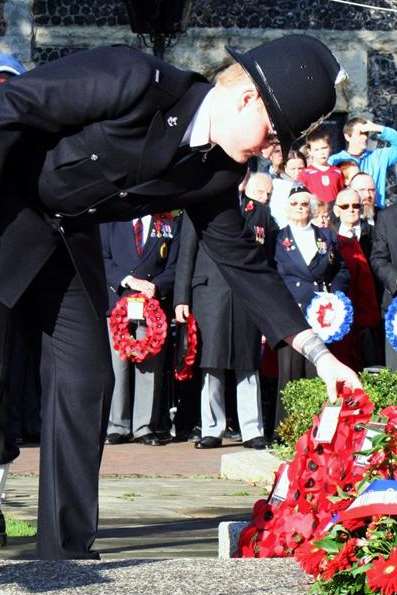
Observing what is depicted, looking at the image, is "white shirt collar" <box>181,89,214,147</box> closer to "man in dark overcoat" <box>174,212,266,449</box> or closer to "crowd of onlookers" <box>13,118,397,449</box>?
"crowd of onlookers" <box>13,118,397,449</box>

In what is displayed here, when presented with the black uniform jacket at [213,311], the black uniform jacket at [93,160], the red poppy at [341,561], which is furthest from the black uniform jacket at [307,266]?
the red poppy at [341,561]

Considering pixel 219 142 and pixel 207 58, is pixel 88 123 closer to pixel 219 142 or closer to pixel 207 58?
pixel 219 142

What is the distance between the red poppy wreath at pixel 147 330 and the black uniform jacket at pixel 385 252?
172 centimetres

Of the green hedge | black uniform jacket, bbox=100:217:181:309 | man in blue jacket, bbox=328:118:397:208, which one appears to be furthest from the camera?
man in blue jacket, bbox=328:118:397:208

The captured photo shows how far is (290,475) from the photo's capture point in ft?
18.1

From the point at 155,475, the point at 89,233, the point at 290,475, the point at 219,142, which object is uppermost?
the point at 219,142

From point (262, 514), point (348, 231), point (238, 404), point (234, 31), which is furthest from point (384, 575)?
point (234, 31)

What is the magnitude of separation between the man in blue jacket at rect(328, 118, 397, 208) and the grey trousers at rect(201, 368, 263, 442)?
276cm

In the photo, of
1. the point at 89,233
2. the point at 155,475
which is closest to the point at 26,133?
the point at 89,233

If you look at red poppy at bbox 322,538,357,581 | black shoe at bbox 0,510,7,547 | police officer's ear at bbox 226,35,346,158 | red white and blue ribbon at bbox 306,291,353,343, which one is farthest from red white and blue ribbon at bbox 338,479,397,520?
red white and blue ribbon at bbox 306,291,353,343

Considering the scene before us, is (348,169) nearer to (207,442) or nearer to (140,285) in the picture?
(140,285)

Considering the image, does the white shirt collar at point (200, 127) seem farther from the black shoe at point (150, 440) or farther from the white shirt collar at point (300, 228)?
the black shoe at point (150, 440)

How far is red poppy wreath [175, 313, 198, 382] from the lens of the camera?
11953 millimetres

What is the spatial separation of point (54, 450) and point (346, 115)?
16.8m
